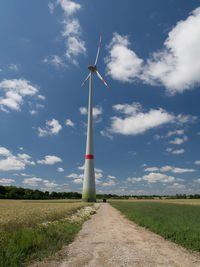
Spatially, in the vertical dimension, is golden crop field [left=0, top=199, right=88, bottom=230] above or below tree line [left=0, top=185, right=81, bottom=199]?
below

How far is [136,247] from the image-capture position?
1143 centimetres

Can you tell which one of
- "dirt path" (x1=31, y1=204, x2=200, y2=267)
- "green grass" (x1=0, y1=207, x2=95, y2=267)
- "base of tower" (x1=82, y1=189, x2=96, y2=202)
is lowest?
"dirt path" (x1=31, y1=204, x2=200, y2=267)

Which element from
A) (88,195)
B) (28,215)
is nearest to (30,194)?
(88,195)

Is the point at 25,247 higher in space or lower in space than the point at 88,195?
lower

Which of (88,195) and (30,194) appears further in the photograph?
(30,194)

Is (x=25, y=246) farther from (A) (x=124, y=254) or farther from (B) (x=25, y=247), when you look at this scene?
(A) (x=124, y=254)

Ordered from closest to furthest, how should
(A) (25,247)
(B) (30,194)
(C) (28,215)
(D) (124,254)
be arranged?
1. (A) (25,247)
2. (D) (124,254)
3. (C) (28,215)
4. (B) (30,194)

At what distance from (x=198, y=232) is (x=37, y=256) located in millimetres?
11252

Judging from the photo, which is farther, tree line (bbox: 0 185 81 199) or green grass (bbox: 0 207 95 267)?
tree line (bbox: 0 185 81 199)

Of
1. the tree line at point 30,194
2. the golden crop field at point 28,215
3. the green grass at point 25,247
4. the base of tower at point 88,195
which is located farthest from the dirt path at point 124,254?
the tree line at point 30,194

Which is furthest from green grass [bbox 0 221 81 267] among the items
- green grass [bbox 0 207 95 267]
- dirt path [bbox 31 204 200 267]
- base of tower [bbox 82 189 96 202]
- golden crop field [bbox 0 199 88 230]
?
base of tower [bbox 82 189 96 202]

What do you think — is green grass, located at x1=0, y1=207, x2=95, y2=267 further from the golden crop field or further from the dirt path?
the golden crop field

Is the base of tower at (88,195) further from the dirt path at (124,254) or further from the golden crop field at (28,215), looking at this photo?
the dirt path at (124,254)

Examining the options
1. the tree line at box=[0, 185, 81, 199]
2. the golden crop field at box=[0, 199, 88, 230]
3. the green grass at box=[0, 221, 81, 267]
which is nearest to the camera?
the green grass at box=[0, 221, 81, 267]
